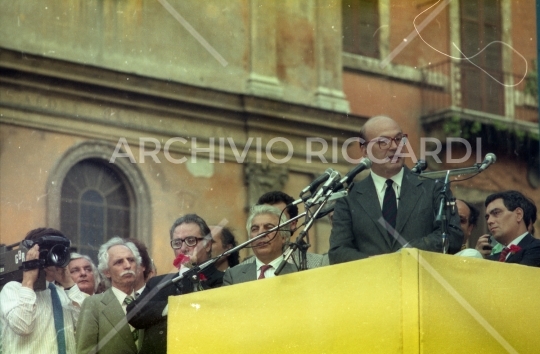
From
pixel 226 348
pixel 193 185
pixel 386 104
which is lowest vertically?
pixel 226 348

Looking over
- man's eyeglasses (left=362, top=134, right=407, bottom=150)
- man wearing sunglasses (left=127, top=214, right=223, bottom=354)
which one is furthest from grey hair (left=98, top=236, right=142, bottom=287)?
man's eyeglasses (left=362, top=134, right=407, bottom=150)

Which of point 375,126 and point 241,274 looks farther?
point 241,274

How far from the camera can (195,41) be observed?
12805mm

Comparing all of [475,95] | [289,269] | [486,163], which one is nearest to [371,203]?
[486,163]

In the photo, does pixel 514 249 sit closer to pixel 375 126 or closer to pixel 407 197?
pixel 407 197

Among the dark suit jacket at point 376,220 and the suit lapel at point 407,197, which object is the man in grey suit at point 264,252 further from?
the suit lapel at point 407,197

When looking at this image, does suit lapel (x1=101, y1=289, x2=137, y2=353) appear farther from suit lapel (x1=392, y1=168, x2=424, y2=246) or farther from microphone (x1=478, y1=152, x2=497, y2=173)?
microphone (x1=478, y1=152, x2=497, y2=173)

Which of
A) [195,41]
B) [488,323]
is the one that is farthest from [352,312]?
[195,41]

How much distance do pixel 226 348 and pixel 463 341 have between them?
0.97 metres

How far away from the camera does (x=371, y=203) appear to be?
5465 mm

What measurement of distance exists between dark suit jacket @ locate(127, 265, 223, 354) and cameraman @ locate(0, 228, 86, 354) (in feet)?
2.02

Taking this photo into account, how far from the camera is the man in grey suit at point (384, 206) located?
5355mm

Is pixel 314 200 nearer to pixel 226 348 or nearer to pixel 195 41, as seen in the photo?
pixel 226 348

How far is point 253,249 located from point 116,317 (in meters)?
0.75
